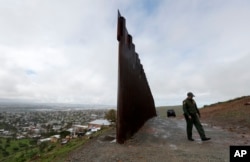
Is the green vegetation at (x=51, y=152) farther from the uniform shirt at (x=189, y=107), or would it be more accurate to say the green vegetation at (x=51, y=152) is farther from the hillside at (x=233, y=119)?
the hillside at (x=233, y=119)

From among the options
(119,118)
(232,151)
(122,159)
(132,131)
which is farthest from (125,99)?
(232,151)

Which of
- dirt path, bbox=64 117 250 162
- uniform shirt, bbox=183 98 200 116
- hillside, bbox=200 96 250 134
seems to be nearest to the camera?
dirt path, bbox=64 117 250 162

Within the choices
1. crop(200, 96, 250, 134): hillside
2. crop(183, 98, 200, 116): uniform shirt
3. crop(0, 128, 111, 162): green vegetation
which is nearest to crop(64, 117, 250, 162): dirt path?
crop(0, 128, 111, 162): green vegetation

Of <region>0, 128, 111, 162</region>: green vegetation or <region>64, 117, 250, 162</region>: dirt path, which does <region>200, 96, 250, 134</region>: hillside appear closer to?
<region>64, 117, 250, 162</region>: dirt path

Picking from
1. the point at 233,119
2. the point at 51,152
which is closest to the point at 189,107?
the point at 51,152

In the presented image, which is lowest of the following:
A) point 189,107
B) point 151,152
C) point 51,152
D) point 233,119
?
point 51,152

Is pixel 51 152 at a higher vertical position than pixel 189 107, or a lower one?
lower

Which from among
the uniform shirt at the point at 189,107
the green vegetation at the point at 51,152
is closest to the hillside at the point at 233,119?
the uniform shirt at the point at 189,107

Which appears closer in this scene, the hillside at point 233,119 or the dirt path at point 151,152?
the dirt path at point 151,152

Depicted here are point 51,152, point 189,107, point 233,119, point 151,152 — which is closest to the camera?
point 151,152

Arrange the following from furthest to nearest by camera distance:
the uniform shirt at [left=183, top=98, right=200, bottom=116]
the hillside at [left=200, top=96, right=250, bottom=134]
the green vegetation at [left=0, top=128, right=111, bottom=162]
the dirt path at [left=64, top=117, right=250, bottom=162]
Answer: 1. the hillside at [left=200, top=96, right=250, bottom=134]
2. the uniform shirt at [left=183, top=98, right=200, bottom=116]
3. the green vegetation at [left=0, top=128, right=111, bottom=162]
4. the dirt path at [left=64, top=117, right=250, bottom=162]

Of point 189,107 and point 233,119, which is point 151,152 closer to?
point 189,107

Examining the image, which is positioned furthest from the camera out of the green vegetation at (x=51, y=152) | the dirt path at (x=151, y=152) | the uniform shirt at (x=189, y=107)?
the uniform shirt at (x=189, y=107)

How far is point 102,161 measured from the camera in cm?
628
